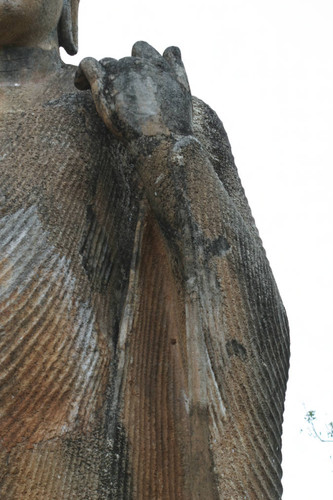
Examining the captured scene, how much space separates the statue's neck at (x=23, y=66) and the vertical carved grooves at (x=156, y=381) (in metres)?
1.03

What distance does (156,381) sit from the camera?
3307 millimetres

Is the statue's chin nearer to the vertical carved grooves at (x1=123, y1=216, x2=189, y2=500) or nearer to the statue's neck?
the statue's neck

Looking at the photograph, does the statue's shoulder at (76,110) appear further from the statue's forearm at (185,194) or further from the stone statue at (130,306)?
the statue's forearm at (185,194)

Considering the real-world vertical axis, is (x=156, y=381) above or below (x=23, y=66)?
below

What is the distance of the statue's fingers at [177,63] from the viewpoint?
12.1 ft

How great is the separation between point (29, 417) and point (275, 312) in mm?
1063

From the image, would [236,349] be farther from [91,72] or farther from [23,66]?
[23,66]

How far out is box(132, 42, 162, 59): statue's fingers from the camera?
3670 millimetres

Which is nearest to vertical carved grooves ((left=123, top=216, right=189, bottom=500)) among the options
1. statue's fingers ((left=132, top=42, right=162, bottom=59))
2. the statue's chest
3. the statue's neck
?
the statue's chest

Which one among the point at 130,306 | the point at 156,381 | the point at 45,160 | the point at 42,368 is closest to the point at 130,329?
the point at 130,306

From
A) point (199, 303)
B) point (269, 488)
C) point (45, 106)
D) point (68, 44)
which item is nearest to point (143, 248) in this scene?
point (199, 303)

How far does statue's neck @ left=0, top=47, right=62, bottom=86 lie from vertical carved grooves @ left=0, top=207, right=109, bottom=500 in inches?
37.9

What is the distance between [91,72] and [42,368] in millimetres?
1270

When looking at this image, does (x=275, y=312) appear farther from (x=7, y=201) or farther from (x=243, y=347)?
(x=7, y=201)
